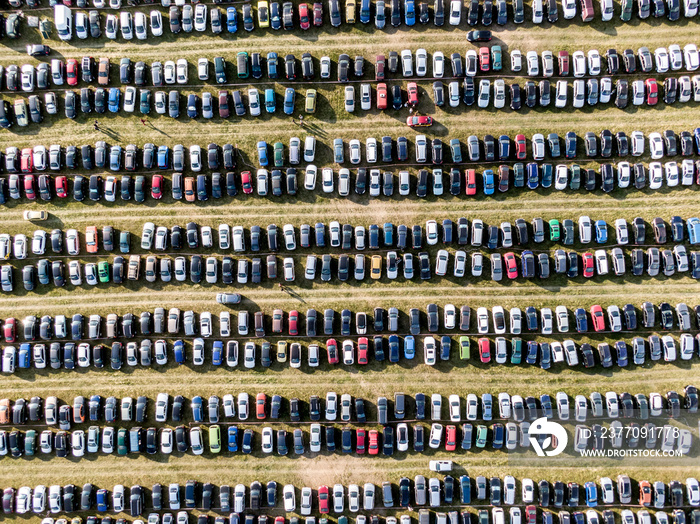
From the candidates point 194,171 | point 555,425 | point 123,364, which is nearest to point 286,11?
point 194,171

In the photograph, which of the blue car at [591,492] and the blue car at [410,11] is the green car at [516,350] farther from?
the blue car at [410,11]

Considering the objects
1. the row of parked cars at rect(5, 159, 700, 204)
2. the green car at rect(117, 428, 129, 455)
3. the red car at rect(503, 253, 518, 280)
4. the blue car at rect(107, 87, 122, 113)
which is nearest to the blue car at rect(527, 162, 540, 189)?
the row of parked cars at rect(5, 159, 700, 204)

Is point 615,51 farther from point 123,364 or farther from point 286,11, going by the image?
point 123,364

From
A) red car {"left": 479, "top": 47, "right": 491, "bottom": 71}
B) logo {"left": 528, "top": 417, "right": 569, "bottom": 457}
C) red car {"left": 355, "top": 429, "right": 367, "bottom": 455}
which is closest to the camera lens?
red car {"left": 355, "top": 429, "right": 367, "bottom": 455}

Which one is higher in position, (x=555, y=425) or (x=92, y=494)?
(x=555, y=425)

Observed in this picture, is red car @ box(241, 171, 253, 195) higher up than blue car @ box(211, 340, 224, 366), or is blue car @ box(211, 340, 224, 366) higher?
red car @ box(241, 171, 253, 195)

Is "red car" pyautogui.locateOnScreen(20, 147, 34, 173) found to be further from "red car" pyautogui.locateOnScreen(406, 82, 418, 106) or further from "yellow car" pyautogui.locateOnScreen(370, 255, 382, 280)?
Answer: "red car" pyautogui.locateOnScreen(406, 82, 418, 106)

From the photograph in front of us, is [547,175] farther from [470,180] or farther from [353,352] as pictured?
[353,352]
